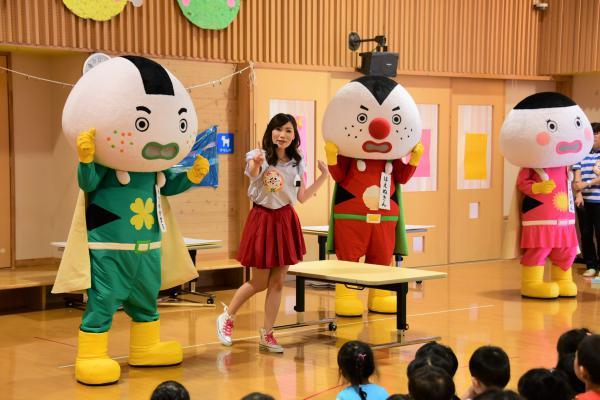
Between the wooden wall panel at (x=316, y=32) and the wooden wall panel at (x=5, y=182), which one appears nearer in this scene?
the wooden wall panel at (x=316, y=32)

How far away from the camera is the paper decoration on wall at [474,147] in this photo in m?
10.9

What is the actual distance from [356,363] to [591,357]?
3.05 ft

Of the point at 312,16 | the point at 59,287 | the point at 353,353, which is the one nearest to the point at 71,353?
the point at 59,287

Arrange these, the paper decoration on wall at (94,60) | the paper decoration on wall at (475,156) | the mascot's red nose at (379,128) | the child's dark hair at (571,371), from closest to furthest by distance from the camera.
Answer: the child's dark hair at (571,371)
the paper decoration on wall at (94,60)
the mascot's red nose at (379,128)
the paper decoration on wall at (475,156)

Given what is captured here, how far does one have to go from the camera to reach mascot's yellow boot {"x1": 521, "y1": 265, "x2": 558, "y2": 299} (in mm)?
8195

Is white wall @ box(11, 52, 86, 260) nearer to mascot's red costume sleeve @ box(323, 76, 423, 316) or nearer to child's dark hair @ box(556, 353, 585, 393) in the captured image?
mascot's red costume sleeve @ box(323, 76, 423, 316)

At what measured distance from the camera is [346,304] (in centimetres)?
→ 738

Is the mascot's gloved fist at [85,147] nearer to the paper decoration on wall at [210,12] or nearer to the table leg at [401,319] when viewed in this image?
the table leg at [401,319]

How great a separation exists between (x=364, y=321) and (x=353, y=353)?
3.58 metres

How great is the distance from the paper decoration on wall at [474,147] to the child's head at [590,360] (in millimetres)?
7681

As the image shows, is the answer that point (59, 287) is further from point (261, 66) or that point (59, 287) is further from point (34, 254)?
point (261, 66)

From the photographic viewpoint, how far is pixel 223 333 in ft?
20.7

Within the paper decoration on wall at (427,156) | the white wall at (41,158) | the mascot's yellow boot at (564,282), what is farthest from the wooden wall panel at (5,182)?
the mascot's yellow boot at (564,282)

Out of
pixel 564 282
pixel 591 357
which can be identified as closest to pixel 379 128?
pixel 564 282
